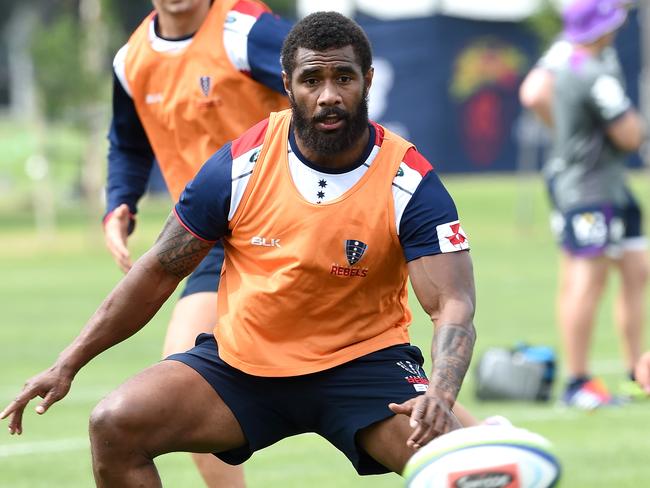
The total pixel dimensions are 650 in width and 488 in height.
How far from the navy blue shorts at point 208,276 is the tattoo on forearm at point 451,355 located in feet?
5.44

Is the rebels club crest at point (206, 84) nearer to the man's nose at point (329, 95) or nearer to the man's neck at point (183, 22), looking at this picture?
the man's neck at point (183, 22)

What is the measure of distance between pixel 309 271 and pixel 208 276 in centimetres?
131

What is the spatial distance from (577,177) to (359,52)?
532cm

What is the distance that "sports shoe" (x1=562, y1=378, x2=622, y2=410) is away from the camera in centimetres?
939

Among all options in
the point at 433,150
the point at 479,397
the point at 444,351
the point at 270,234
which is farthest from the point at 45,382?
the point at 433,150

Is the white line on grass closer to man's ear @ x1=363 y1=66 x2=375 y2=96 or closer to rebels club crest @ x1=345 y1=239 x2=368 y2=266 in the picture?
rebels club crest @ x1=345 y1=239 x2=368 y2=266

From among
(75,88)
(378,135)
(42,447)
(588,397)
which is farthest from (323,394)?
(75,88)

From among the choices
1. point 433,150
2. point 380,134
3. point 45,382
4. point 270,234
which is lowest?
point 433,150

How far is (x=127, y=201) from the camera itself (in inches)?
269

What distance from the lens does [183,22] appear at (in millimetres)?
6375

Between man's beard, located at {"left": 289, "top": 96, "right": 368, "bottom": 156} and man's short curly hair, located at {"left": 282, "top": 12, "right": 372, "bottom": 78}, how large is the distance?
0.15m

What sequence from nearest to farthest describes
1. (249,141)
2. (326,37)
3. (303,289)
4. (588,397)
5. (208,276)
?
(326,37) → (303,289) → (249,141) → (208,276) → (588,397)

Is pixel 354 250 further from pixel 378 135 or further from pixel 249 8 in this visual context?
pixel 249 8

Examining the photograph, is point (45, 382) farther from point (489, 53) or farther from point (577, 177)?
point (489, 53)
